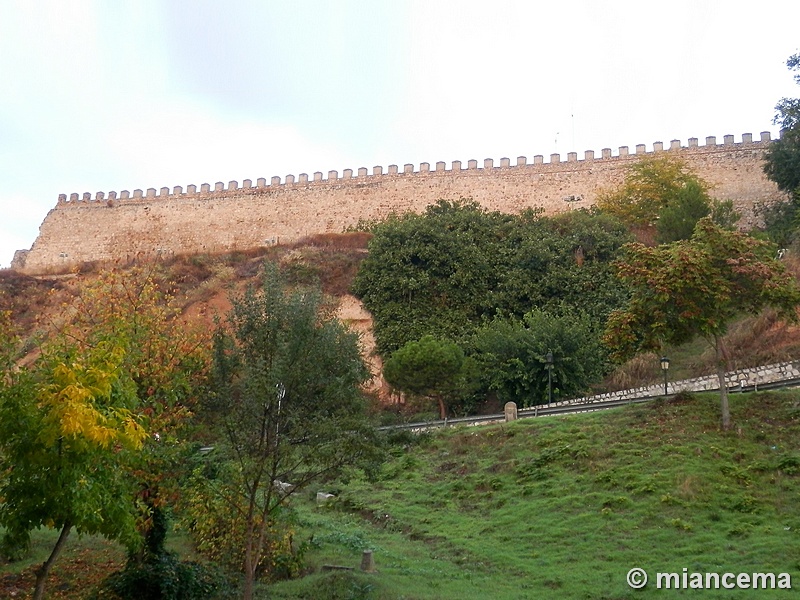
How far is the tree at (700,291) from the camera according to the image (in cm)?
1758

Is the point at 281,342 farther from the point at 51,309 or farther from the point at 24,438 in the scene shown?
the point at 51,309

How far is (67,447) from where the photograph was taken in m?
9.19

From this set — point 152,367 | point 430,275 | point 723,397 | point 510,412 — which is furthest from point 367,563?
point 430,275

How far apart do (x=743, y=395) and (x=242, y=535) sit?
37.9 feet

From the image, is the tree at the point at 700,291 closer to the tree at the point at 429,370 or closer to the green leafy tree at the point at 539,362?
the green leafy tree at the point at 539,362

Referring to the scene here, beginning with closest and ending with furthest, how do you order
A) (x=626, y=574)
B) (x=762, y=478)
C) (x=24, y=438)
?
(x=24, y=438) < (x=626, y=574) < (x=762, y=478)

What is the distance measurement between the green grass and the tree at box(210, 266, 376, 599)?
6.15 ft

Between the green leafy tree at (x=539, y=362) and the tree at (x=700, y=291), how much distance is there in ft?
20.3

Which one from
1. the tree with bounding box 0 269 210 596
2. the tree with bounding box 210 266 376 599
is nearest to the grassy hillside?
the tree with bounding box 210 266 376 599

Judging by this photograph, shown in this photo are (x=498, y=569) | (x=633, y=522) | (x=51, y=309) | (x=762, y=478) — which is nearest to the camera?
(x=498, y=569)

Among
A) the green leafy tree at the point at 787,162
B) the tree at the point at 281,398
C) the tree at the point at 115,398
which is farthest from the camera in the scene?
the green leafy tree at the point at 787,162

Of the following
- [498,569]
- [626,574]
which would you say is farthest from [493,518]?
[626,574]

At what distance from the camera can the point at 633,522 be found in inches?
553

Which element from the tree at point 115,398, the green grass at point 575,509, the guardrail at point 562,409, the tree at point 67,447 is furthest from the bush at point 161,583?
the guardrail at point 562,409
